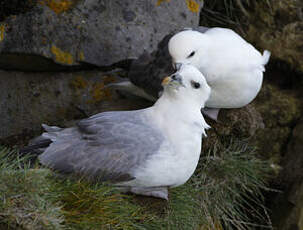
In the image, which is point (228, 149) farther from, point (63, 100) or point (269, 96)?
point (63, 100)

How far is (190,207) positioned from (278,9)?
77.0 inches

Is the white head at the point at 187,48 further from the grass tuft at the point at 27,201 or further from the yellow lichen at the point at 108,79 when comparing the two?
the grass tuft at the point at 27,201

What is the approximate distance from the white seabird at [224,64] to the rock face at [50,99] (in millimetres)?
582

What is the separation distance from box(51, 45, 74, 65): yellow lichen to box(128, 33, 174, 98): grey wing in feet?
1.26

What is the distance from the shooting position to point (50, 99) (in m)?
3.24

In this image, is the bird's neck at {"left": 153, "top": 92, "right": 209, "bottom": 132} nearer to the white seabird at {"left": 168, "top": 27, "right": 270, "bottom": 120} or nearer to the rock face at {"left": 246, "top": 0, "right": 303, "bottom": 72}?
the white seabird at {"left": 168, "top": 27, "right": 270, "bottom": 120}

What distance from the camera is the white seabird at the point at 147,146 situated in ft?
7.49

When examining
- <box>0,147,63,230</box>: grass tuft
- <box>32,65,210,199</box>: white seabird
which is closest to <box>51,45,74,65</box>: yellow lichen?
<box>32,65,210,199</box>: white seabird

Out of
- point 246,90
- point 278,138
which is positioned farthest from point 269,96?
point 246,90

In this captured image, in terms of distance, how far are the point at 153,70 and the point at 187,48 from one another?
1.34 ft

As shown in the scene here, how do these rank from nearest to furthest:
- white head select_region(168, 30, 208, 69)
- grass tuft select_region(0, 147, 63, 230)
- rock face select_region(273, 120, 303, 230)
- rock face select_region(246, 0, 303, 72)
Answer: grass tuft select_region(0, 147, 63, 230) → white head select_region(168, 30, 208, 69) → rock face select_region(273, 120, 303, 230) → rock face select_region(246, 0, 303, 72)

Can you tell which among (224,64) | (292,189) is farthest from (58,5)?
(292,189)

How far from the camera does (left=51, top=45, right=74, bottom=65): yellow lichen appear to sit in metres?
3.10

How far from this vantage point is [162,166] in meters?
2.28
